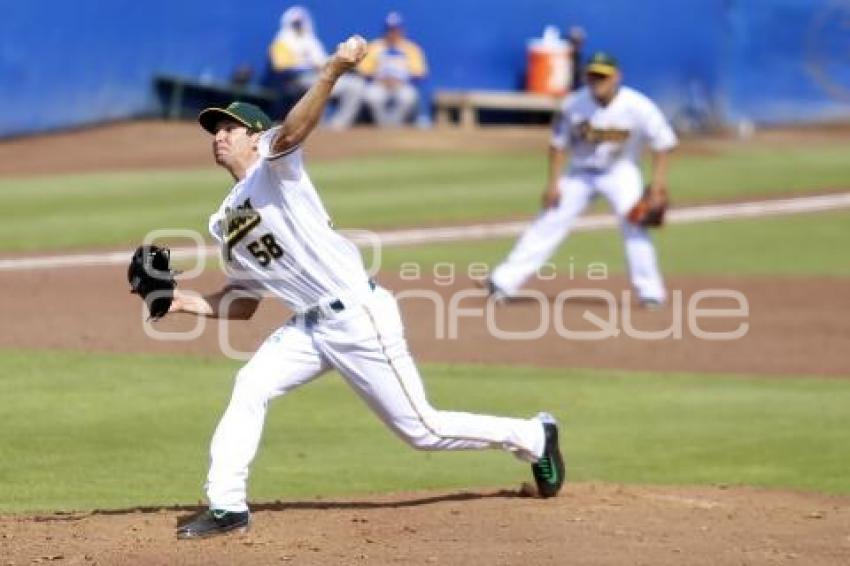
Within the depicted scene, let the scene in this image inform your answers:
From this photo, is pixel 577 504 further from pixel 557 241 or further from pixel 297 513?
pixel 557 241

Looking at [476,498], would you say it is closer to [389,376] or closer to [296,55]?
[389,376]

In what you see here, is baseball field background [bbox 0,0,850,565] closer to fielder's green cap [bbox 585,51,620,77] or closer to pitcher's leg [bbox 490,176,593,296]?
pitcher's leg [bbox 490,176,593,296]

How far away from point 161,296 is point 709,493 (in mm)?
2819

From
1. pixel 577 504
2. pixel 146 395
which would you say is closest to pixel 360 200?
pixel 146 395

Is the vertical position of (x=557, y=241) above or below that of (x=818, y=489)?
above

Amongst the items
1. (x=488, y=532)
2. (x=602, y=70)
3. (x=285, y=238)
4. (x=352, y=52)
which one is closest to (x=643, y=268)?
(x=602, y=70)

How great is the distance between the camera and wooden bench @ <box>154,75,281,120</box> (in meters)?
24.5

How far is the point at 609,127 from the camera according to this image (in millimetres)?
14102

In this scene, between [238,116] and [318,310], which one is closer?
[238,116]

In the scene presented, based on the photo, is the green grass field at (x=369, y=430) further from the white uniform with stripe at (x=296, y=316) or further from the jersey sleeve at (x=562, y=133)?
the jersey sleeve at (x=562, y=133)

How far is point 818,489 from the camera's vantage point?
889 centimetres

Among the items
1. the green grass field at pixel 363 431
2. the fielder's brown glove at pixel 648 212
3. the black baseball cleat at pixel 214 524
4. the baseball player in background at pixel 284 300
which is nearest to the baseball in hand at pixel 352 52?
the baseball player in background at pixel 284 300

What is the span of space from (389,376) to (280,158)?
1.02m

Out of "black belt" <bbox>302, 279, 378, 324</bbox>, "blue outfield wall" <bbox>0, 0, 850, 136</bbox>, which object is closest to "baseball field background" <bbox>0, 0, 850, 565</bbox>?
"black belt" <bbox>302, 279, 378, 324</bbox>
